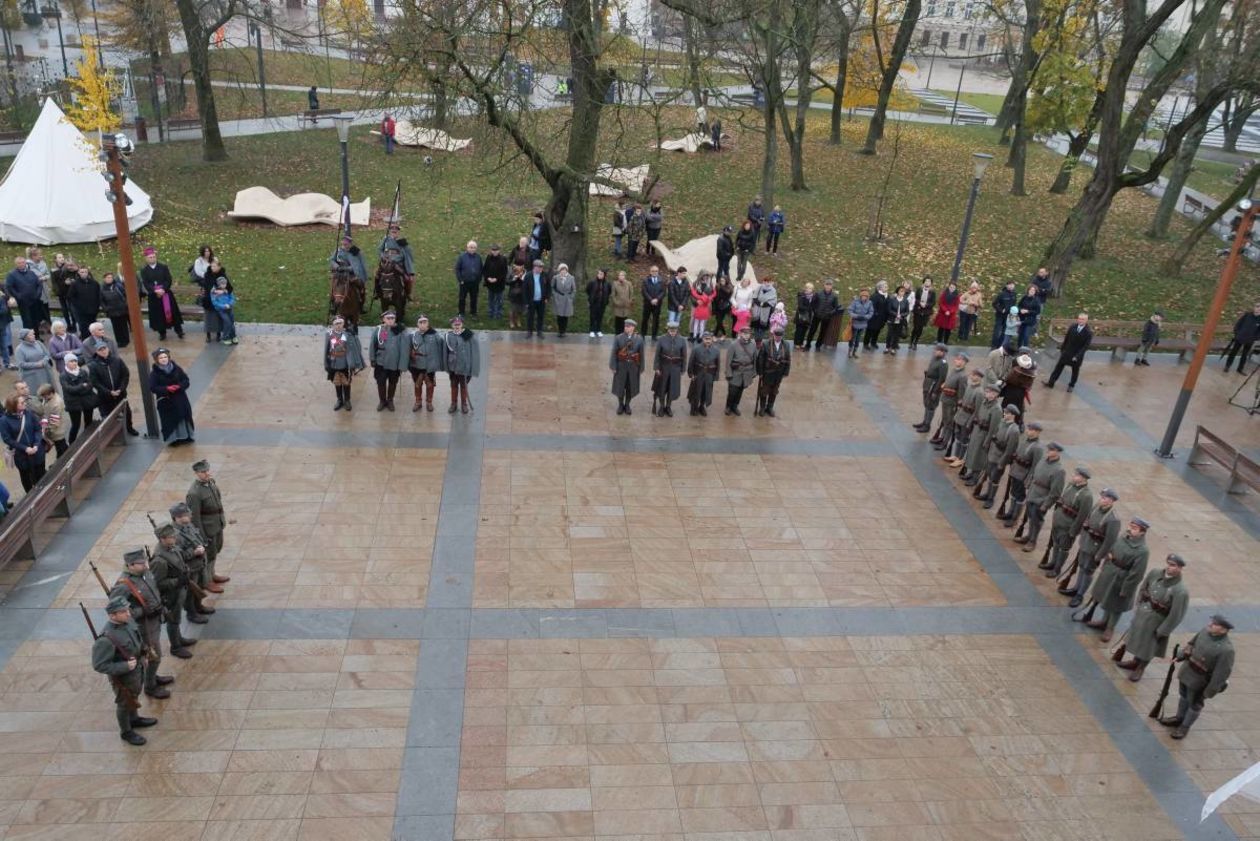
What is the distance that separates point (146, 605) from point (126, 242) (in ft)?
20.4

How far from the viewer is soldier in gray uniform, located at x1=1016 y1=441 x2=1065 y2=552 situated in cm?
1184

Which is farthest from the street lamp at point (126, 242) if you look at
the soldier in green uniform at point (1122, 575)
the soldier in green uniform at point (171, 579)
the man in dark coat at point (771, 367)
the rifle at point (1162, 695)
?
the rifle at point (1162, 695)

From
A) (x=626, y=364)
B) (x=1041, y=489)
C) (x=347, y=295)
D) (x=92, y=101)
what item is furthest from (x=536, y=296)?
(x=92, y=101)

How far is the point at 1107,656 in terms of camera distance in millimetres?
10547

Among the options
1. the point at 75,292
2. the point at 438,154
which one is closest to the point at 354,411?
the point at 75,292

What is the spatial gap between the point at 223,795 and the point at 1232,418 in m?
17.6

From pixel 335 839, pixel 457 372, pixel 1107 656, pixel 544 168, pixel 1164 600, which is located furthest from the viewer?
pixel 544 168

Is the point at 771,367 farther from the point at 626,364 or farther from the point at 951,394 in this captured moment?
the point at 951,394

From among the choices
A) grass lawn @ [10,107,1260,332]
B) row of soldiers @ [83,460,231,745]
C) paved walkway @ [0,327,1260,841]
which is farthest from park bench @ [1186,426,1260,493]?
row of soldiers @ [83,460,231,745]

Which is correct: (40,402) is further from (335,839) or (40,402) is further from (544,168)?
(544,168)

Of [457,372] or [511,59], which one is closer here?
[457,372]

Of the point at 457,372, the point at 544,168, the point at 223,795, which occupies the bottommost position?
the point at 223,795

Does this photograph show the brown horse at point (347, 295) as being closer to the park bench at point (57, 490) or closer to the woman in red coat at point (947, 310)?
the park bench at point (57, 490)

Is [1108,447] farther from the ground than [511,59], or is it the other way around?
[511,59]
